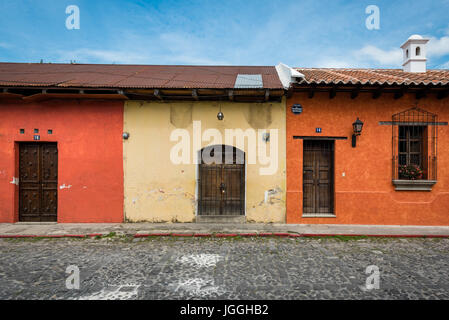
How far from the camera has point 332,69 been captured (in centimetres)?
892

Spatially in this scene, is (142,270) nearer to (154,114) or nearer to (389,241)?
(154,114)

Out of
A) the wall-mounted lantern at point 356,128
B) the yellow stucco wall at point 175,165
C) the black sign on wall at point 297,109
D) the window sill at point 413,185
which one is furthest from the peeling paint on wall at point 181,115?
the window sill at point 413,185

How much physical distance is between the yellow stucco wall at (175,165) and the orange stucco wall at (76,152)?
0.46m

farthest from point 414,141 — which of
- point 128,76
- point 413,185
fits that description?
point 128,76

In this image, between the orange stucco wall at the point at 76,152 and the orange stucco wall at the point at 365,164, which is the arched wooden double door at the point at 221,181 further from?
the orange stucco wall at the point at 76,152

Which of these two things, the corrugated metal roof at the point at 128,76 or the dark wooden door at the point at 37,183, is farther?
the dark wooden door at the point at 37,183

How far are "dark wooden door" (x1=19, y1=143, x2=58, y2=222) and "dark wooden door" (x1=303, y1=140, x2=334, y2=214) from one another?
799 cm

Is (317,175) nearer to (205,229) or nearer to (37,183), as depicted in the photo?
(205,229)

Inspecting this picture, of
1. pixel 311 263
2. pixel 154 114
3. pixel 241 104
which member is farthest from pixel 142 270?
pixel 241 104

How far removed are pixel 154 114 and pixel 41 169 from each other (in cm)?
396

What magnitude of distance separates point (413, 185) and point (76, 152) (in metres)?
10.5

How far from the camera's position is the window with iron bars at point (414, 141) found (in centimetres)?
682

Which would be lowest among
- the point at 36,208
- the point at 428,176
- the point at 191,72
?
the point at 36,208

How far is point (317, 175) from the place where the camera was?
7.12m
